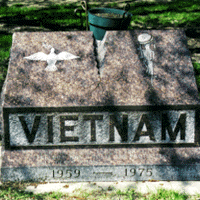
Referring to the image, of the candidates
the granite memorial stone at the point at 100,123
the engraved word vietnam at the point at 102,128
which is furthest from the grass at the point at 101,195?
the engraved word vietnam at the point at 102,128

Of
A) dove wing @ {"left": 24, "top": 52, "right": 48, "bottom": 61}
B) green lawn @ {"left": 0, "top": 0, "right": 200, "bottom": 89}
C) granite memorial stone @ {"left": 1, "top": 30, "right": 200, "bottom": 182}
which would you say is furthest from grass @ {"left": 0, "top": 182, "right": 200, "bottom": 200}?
green lawn @ {"left": 0, "top": 0, "right": 200, "bottom": 89}

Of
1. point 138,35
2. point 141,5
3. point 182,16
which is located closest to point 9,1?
point 141,5

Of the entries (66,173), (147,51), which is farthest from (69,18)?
(66,173)

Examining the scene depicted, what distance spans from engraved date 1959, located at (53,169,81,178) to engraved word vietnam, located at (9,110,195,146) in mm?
264

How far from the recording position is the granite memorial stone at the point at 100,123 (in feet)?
9.73

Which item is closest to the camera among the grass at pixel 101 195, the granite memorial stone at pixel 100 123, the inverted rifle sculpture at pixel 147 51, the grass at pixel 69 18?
the grass at pixel 101 195

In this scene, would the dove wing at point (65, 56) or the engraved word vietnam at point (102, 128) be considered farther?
the dove wing at point (65, 56)

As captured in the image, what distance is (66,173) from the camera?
2994mm

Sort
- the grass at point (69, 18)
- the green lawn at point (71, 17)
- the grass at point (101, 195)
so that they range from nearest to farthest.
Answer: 1. the grass at point (101, 195)
2. the grass at point (69, 18)
3. the green lawn at point (71, 17)

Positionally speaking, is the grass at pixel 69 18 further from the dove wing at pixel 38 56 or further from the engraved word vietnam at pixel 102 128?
the engraved word vietnam at pixel 102 128

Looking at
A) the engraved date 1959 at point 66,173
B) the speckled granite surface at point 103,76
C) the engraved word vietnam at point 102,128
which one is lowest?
the engraved date 1959 at point 66,173

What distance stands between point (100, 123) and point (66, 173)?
1.89ft

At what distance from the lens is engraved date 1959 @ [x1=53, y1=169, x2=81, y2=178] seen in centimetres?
298

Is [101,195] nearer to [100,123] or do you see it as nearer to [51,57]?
[100,123]
